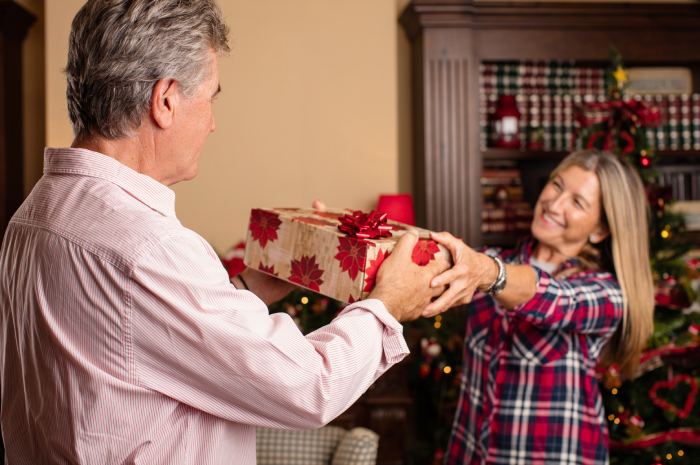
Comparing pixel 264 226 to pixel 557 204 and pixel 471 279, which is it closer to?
pixel 471 279

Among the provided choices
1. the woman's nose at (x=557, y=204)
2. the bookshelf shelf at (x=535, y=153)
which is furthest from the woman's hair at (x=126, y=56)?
the bookshelf shelf at (x=535, y=153)

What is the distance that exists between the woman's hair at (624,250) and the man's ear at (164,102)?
53.5 inches

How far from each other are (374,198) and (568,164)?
1.47 meters

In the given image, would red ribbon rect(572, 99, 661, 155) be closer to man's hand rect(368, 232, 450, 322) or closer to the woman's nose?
the woman's nose

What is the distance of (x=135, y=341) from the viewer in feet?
2.45

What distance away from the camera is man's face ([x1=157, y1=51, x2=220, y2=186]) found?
88 cm

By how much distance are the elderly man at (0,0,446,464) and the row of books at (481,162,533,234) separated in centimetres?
228

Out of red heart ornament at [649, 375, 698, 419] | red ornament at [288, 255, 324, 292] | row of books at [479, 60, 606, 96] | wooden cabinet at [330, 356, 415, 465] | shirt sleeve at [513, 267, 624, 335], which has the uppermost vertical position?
row of books at [479, 60, 606, 96]

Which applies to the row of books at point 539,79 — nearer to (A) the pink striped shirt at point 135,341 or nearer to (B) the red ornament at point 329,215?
(B) the red ornament at point 329,215

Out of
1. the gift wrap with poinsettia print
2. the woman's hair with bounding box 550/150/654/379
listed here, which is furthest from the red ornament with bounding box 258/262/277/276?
the woman's hair with bounding box 550/150/654/379

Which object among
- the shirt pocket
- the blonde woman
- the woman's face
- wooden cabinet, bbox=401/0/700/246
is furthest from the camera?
wooden cabinet, bbox=401/0/700/246

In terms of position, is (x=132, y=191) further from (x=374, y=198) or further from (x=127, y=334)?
(x=374, y=198)

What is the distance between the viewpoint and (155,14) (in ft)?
2.65

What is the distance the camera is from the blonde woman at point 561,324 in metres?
1.46
